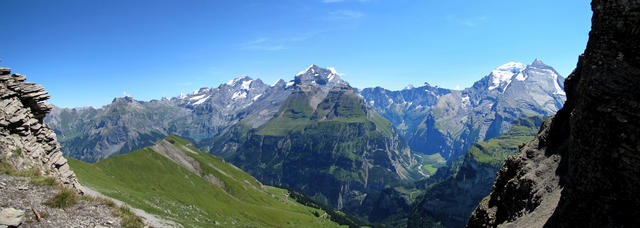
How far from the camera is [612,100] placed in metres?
16.9

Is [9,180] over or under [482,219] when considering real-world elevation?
over

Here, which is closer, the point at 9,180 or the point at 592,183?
the point at 592,183

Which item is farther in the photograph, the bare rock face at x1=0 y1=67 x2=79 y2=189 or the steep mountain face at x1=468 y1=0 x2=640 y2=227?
the bare rock face at x1=0 y1=67 x2=79 y2=189

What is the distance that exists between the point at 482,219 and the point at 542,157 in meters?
10.4

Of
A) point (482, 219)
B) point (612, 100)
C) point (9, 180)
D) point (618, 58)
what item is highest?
point (618, 58)

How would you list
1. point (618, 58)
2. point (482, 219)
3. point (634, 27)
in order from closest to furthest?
1. point (634, 27)
2. point (618, 58)
3. point (482, 219)

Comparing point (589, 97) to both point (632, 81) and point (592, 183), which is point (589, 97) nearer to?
point (632, 81)

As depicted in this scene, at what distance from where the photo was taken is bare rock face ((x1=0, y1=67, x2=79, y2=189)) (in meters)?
30.3

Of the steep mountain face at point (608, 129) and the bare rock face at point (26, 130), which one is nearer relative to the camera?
the steep mountain face at point (608, 129)

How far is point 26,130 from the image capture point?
33562 millimetres

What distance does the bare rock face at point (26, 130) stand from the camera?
99.4ft

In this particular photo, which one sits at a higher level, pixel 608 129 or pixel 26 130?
pixel 608 129

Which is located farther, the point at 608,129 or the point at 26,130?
the point at 26,130

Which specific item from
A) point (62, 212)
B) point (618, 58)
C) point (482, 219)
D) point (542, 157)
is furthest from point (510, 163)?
point (62, 212)
